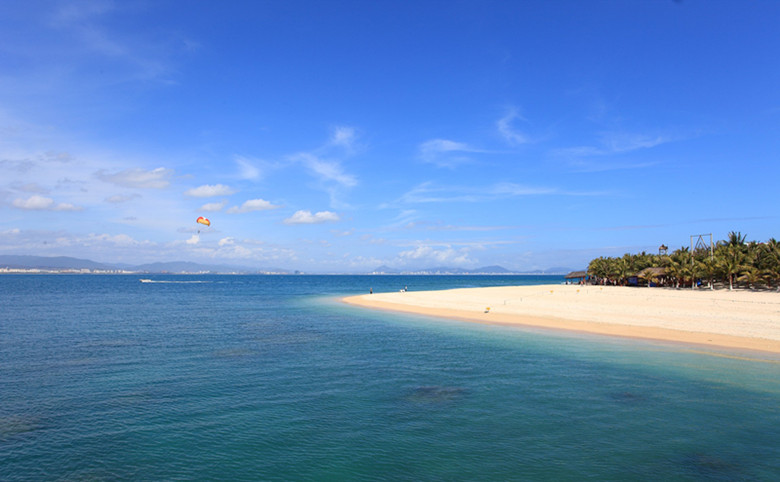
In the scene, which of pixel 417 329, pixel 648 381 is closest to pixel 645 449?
pixel 648 381

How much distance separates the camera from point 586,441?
494 inches

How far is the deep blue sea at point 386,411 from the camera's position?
36.3 feet

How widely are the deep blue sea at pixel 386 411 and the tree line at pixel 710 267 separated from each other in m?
40.7

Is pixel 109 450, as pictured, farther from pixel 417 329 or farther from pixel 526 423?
pixel 417 329

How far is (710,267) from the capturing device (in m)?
61.7

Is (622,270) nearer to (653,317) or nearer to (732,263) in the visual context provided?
(732,263)

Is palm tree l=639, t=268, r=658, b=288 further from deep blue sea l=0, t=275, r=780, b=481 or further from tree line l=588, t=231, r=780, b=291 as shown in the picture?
deep blue sea l=0, t=275, r=780, b=481

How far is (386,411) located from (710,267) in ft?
213

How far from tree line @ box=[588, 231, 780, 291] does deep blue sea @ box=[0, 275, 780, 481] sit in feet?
134

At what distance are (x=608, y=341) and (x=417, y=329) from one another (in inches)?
558

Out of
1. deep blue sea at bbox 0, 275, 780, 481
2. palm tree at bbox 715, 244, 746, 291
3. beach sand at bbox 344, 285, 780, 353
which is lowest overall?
deep blue sea at bbox 0, 275, 780, 481

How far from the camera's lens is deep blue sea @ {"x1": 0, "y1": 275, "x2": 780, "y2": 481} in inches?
435

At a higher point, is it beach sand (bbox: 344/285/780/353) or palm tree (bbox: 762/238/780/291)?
palm tree (bbox: 762/238/780/291)

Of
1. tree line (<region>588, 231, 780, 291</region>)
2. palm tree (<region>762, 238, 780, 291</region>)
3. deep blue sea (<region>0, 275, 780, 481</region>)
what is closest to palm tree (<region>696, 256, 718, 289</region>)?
tree line (<region>588, 231, 780, 291</region>)
